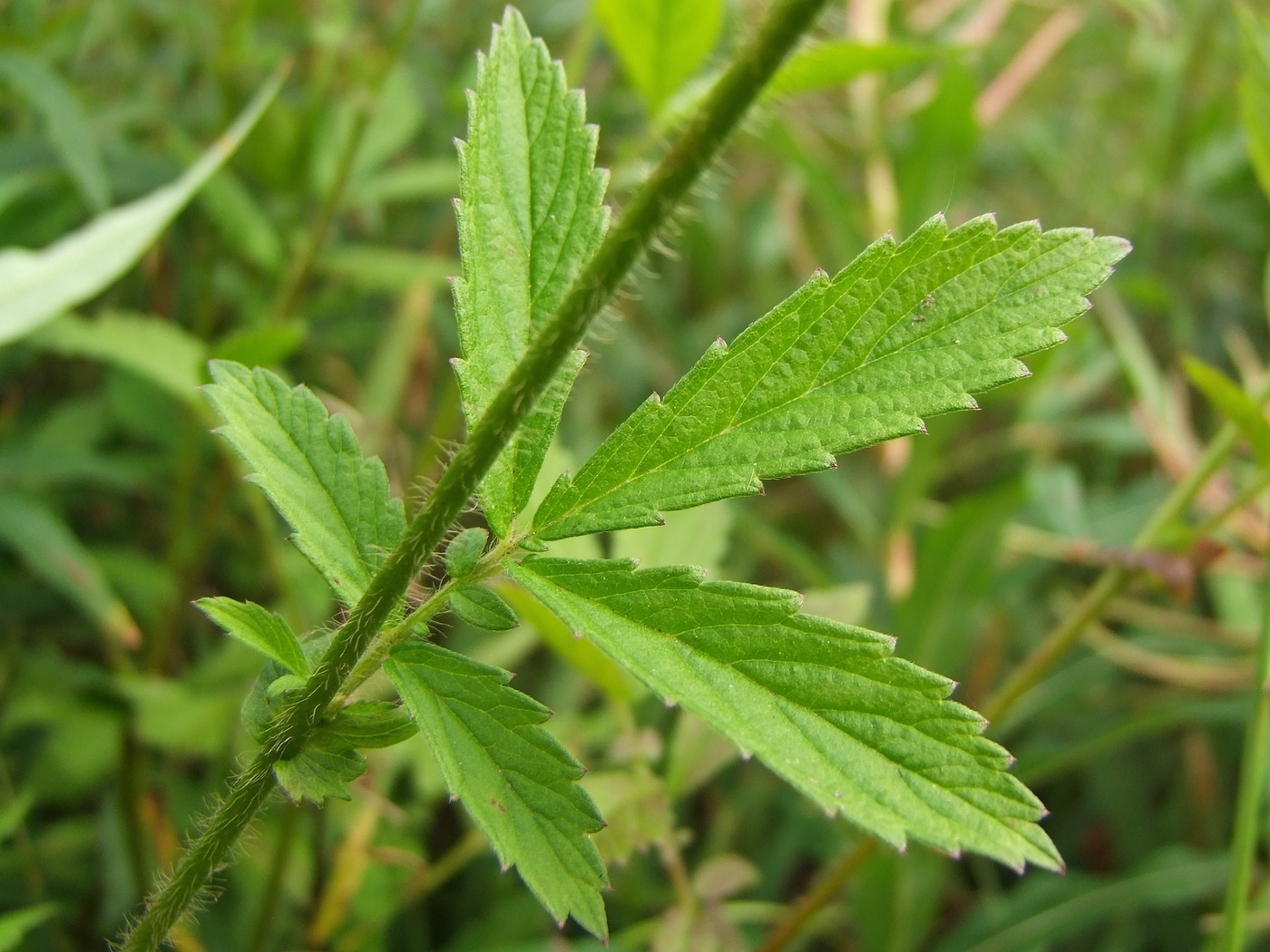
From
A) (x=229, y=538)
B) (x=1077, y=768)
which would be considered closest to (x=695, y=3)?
(x=229, y=538)

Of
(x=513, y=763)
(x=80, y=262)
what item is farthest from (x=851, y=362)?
(x=80, y=262)

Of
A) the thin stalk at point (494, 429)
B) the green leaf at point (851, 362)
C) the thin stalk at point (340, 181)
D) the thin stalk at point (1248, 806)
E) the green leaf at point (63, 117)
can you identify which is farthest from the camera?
the thin stalk at point (340, 181)

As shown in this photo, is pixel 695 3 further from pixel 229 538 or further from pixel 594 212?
pixel 229 538

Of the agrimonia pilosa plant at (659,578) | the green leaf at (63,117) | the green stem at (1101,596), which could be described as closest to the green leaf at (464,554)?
the agrimonia pilosa plant at (659,578)

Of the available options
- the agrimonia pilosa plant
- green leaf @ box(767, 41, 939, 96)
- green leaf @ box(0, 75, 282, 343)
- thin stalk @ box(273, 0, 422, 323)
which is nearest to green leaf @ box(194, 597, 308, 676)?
the agrimonia pilosa plant

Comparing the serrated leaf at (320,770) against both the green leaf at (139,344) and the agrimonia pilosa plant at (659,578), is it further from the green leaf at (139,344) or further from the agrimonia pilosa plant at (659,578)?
the green leaf at (139,344)
